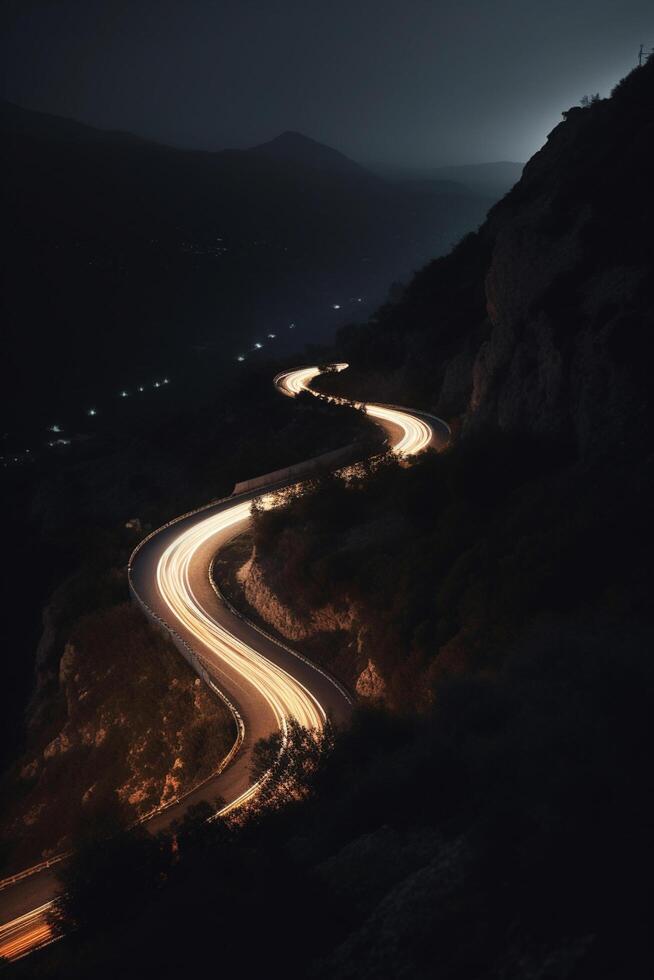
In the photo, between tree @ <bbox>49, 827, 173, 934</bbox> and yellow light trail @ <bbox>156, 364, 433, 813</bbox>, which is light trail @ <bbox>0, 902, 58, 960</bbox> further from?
yellow light trail @ <bbox>156, 364, 433, 813</bbox>

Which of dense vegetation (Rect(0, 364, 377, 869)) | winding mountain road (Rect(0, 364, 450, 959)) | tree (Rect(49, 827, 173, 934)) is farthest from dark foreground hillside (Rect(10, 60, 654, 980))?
dense vegetation (Rect(0, 364, 377, 869))

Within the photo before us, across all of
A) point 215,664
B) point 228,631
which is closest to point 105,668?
point 228,631

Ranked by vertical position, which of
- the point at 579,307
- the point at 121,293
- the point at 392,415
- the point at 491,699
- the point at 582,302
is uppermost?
the point at 121,293

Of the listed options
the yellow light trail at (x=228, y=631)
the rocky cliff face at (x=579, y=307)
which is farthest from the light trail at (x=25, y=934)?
the rocky cliff face at (x=579, y=307)

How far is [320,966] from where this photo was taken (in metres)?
7.89

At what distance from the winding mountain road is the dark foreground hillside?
1.97 m

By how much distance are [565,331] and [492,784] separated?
61.9 ft

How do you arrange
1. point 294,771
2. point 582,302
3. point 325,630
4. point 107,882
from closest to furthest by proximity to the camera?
1. point 107,882
2. point 294,771
3. point 325,630
4. point 582,302

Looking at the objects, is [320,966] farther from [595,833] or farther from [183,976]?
[595,833]

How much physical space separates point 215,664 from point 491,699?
47.9 ft

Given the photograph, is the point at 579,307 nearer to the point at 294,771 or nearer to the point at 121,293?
the point at 294,771

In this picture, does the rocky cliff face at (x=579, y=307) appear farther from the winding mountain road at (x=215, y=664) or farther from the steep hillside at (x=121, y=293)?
the steep hillside at (x=121, y=293)

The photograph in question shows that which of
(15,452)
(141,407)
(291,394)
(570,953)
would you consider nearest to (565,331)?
(570,953)

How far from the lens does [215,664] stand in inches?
960
